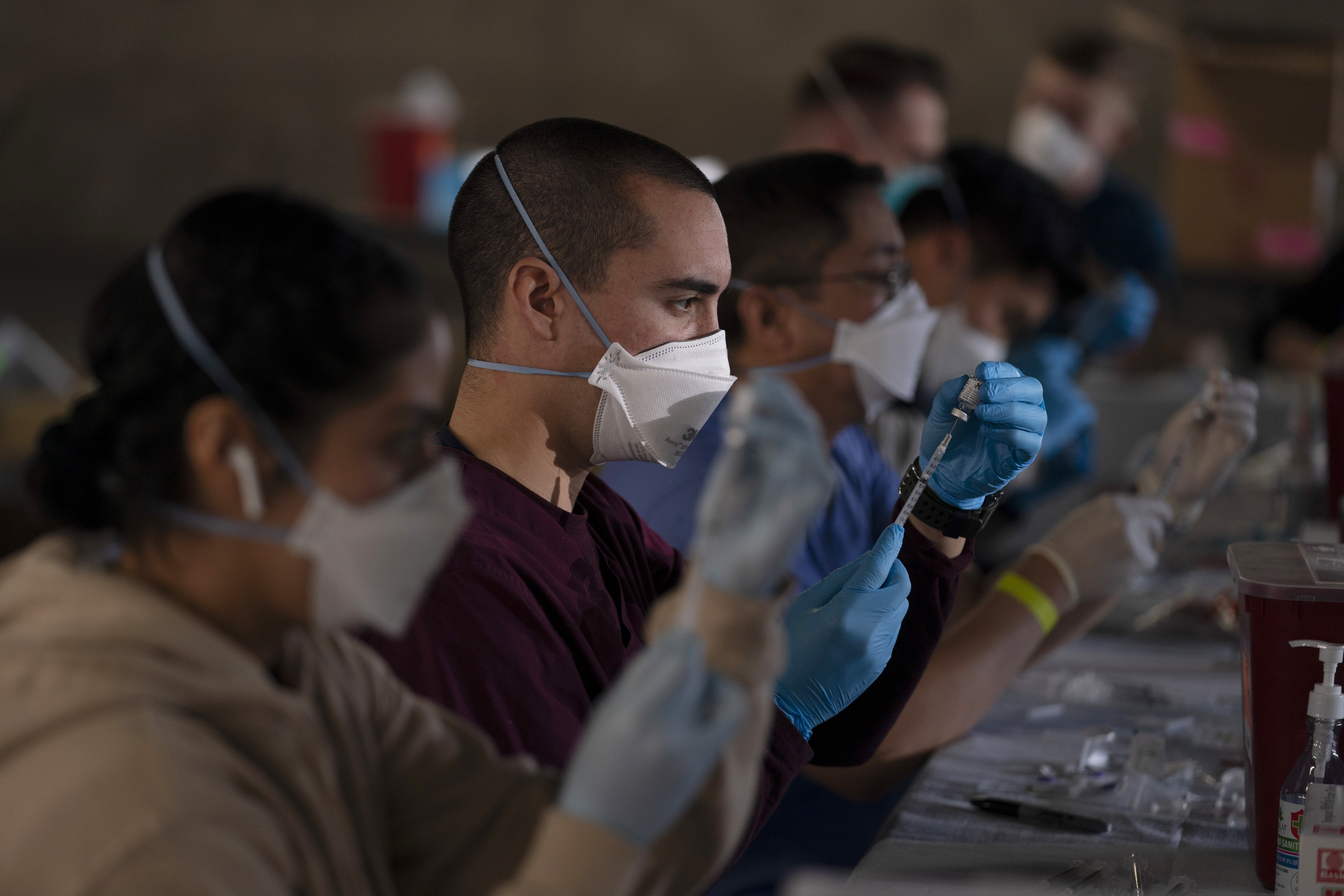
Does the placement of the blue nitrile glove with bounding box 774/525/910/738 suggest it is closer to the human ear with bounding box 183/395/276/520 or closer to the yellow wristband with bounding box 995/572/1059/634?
the yellow wristband with bounding box 995/572/1059/634

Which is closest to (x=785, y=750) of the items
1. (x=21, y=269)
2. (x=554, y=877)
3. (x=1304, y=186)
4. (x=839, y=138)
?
(x=554, y=877)

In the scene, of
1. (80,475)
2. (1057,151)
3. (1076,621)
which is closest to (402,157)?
(1057,151)

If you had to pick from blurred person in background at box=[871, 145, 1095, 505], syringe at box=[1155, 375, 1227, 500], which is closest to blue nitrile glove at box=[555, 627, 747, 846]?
syringe at box=[1155, 375, 1227, 500]

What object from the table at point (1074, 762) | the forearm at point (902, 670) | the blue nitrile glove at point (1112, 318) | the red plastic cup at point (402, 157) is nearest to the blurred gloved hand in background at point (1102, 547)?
the table at point (1074, 762)

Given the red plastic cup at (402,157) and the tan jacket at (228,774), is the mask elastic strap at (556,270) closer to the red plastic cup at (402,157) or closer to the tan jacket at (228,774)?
the tan jacket at (228,774)

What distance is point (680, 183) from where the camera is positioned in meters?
1.46

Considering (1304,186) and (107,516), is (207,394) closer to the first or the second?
(107,516)

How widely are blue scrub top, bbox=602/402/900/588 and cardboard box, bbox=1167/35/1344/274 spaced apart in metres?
3.76

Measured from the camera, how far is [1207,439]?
2.11 meters

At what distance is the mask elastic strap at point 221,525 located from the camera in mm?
880

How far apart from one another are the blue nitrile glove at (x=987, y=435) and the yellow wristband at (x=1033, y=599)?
0.31m

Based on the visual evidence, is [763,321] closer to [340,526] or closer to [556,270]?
[556,270]

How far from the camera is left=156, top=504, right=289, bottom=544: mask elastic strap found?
88cm

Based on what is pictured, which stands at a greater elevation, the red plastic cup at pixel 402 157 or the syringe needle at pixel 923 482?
the syringe needle at pixel 923 482
